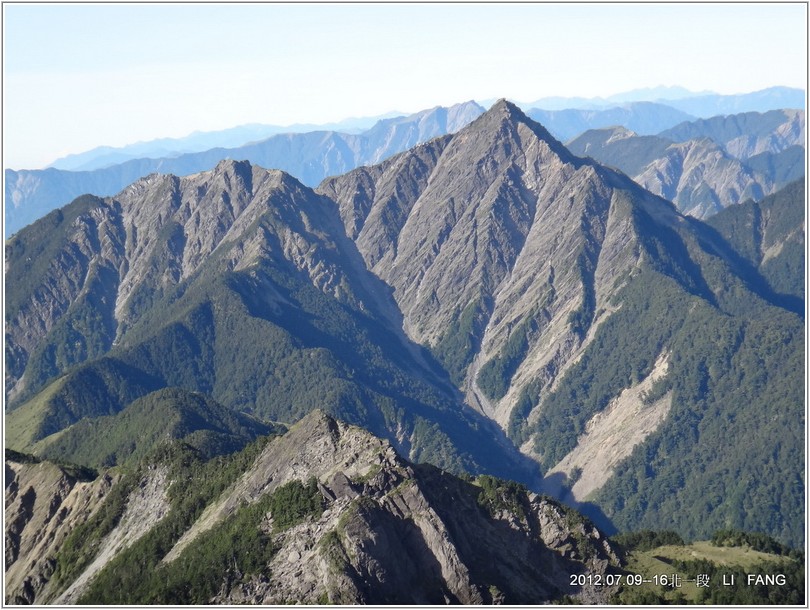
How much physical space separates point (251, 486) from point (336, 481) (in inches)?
886

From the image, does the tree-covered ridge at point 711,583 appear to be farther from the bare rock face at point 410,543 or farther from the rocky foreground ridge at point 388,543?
the rocky foreground ridge at point 388,543

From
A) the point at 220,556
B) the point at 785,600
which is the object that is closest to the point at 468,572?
the point at 220,556

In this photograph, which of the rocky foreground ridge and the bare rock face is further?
the rocky foreground ridge

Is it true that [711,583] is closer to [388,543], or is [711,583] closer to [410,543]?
[410,543]

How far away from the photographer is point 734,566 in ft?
650

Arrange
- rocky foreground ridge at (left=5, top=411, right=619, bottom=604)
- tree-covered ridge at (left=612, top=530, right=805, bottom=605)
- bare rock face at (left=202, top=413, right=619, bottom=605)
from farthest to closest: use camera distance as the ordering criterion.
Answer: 1. tree-covered ridge at (left=612, top=530, right=805, bottom=605)
2. rocky foreground ridge at (left=5, top=411, right=619, bottom=604)
3. bare rock face at (left=202, top=413, right=619, bottom=605)

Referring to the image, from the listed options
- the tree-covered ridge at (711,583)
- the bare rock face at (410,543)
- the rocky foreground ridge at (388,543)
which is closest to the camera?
the bare rock face at (410,543)

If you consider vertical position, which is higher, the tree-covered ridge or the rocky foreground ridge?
the rocky foreground ridge

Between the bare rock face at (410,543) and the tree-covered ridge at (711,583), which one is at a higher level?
the bare rock face at (410,543)

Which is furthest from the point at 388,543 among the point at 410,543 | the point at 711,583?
the point at 711,583

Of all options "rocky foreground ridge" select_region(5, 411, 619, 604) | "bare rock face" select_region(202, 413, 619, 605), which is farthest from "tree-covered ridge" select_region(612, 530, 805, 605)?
"rocky foreground ridge" select_region(5, 411, 619, 604)

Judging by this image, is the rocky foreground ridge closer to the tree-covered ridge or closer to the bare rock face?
the bare rock face

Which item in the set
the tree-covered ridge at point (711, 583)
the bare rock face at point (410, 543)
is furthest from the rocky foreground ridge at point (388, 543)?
the tree-covered ridge at point (711, 583)

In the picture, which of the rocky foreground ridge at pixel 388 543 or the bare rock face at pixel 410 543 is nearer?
the bare rock face at pixel 410 543
